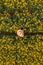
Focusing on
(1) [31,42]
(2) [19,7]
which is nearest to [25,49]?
(1) [31,42]

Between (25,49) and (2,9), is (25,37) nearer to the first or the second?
(25,49)

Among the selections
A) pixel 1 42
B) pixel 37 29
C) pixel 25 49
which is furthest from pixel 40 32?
pixel 1 42

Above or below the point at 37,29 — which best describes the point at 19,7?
above

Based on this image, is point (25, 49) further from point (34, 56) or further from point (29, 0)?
point (29, 0)

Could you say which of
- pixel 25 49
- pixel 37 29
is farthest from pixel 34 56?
pixel 37 29

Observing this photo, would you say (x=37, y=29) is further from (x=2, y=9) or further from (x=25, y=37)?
(x=2, y=9)

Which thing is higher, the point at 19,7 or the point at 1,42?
the point at 19,7

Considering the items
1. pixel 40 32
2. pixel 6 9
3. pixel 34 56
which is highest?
pixel 6 9
